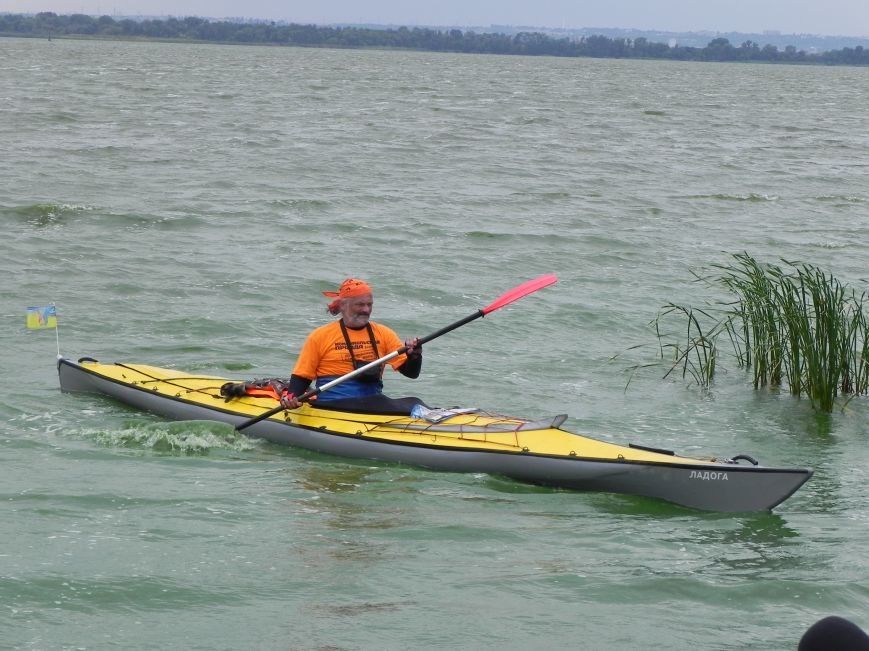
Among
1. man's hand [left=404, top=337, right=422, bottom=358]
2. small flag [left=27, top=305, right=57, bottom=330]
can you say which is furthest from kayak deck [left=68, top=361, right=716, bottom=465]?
small flag [left=27, top=305, right=57, bottom=330]

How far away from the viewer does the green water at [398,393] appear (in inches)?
252

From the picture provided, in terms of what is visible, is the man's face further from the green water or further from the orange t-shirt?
the green water

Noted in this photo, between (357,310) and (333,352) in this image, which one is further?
(333,352)

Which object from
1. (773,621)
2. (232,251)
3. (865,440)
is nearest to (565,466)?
(773,621)

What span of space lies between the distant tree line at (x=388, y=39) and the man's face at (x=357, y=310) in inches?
5973

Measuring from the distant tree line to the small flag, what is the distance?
149 meters

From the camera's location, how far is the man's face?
8.80 m

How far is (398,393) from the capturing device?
11430 millimetres

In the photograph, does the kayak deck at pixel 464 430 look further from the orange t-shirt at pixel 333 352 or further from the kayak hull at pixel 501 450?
the orange t-shirt at pixel 333 352

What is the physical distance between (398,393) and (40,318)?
305 cm

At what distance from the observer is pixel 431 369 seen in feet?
40.2

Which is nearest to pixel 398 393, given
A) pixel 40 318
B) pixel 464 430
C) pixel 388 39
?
pixel 464 430

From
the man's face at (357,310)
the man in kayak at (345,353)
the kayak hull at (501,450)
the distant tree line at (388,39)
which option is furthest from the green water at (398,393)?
the distant tree line at (388,39)

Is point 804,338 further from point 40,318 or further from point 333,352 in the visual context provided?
point 40,318
